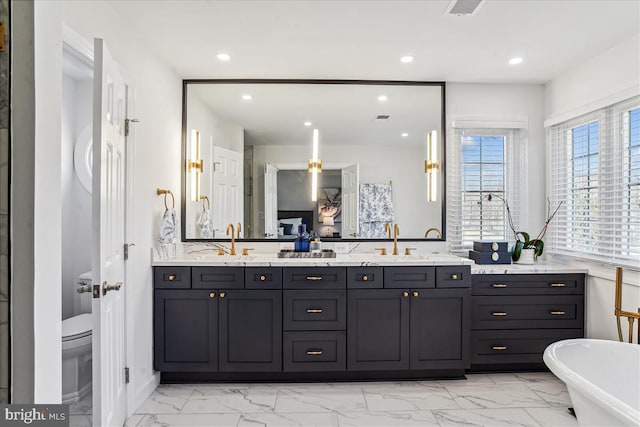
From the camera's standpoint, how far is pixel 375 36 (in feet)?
8.39

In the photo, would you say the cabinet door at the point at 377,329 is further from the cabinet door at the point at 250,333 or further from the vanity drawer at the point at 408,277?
the cabinet door at the point at 250,333

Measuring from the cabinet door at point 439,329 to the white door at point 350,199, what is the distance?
33.4 inches

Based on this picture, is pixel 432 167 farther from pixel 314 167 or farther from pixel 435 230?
pixel 314 167

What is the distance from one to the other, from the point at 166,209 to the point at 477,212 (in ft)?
9.15

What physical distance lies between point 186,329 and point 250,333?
490mm

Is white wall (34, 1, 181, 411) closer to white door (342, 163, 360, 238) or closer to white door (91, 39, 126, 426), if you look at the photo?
white door (91, 39, 126, 426)

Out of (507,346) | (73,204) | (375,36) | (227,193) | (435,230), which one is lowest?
(507,346)

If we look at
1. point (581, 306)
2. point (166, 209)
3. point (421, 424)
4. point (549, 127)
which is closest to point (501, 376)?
point (581, 306)

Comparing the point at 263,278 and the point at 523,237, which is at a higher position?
the point at 523,237

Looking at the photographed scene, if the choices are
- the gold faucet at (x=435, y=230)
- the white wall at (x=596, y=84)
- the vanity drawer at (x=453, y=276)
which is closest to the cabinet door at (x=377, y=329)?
the vanity drawer at (x=453, y=276)

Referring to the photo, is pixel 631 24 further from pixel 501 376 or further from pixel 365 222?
pixel 501 376

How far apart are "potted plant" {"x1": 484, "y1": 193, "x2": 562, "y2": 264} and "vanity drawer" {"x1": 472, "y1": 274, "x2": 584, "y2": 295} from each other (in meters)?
0.29

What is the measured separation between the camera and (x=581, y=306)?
3033 mm

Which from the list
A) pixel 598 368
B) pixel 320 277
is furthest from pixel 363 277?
pixel 598 368
